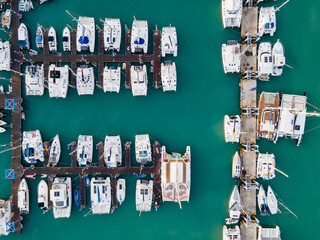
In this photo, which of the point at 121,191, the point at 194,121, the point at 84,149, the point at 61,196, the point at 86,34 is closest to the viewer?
the point at 61,196

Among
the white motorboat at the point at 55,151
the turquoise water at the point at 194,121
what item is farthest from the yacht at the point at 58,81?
the white motorboat at the point at 55,151

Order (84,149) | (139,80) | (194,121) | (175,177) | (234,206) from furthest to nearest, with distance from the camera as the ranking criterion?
1. (194,121)
2. (234,206)
3. (84,149)
4. (139,80)
5. (175,177)

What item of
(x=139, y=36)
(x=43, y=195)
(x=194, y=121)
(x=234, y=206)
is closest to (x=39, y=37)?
(x=139, y=36)

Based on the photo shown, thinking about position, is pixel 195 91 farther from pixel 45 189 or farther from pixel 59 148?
pixel 45 189

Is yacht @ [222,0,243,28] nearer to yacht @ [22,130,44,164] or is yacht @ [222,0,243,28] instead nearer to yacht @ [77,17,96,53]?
yacht @ [77,17,96,53]

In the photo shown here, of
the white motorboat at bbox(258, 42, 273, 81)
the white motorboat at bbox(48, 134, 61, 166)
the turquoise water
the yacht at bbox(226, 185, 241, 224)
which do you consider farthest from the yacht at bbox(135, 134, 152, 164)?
the white motorboat at bbox(258, 42, 273, 81)

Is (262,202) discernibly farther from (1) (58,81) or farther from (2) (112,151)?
(1) (58,81)

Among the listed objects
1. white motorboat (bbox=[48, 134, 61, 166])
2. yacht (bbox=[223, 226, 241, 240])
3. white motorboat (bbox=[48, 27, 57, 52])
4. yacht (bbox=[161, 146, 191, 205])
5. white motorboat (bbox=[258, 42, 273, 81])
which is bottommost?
yacht (bbox=[223, 226, 241, 240])

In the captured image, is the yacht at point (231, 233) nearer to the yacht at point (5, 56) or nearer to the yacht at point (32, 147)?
the yacht at point (32, 147)
